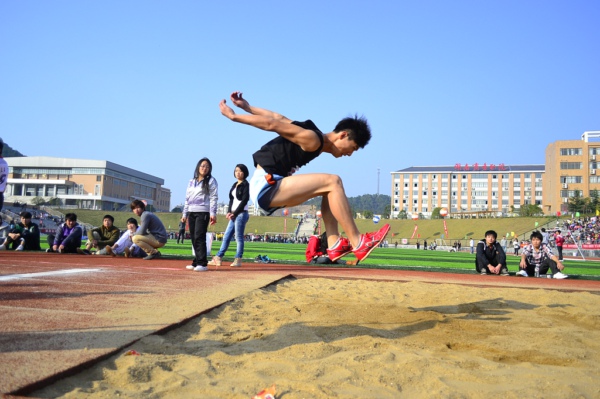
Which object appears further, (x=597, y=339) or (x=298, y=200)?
(x=298, y=200)

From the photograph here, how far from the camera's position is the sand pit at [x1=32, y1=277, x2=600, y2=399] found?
2.32m

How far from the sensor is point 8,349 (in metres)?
2.45

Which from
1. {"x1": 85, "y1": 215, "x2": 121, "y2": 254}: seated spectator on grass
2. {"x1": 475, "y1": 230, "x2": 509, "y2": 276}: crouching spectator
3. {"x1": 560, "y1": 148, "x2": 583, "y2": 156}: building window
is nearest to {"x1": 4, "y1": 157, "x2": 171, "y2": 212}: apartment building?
{"x1": 560, "y1": 148, "x2": 583, "y2": 156}: building window

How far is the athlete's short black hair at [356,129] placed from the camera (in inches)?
167

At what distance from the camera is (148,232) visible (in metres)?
9.90

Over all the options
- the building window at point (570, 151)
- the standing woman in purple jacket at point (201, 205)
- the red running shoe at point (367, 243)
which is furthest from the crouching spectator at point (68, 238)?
the building window at point (570, 151)

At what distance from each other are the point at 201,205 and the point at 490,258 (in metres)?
6.50

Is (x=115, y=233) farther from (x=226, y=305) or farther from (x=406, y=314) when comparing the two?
(x=406, y=314)

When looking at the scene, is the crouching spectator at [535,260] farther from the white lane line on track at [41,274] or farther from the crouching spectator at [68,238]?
the crouching spectator at [68,238]

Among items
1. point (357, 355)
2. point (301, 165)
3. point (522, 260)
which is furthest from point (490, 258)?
point (357, 355)

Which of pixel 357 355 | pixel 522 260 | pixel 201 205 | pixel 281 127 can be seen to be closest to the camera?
pixel 357 355

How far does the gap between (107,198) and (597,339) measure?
110m

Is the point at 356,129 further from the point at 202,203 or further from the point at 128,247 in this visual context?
Result: the point at 128,247

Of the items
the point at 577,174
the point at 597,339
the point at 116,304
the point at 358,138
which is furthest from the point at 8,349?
the point at 577,174
